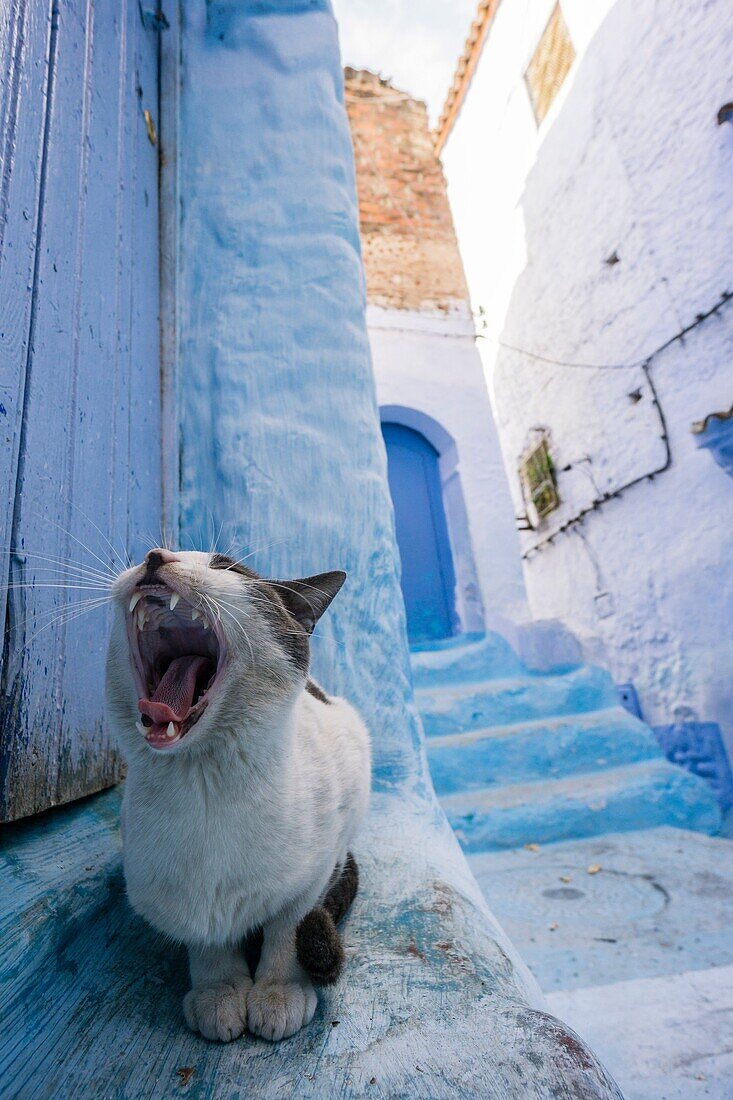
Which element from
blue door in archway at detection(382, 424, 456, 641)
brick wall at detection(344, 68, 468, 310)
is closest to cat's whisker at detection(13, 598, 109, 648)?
blue door in archway at detection(382, 424, 456, 641)

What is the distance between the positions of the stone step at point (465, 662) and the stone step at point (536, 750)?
0.75 m

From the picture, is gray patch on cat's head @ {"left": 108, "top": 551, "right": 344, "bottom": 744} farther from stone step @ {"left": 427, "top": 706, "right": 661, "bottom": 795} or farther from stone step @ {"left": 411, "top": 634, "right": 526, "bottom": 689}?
stone step @ {"left": 411, "top": 634, "right": 526, "bottom": 689}

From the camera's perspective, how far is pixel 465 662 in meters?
5.18

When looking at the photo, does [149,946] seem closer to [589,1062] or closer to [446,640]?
[589,1062]

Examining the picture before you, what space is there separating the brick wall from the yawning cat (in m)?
6.01

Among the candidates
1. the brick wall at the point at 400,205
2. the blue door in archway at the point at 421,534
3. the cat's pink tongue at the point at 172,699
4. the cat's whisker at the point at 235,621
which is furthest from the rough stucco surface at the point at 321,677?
the brick wall at the point at 400,205

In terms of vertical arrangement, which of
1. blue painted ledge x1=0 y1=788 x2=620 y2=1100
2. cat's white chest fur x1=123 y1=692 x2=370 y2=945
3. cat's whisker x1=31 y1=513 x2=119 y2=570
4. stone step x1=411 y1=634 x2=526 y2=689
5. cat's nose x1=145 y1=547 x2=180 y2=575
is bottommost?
blue painted ledge x1=0 y1=788 x2=620 y2=1100

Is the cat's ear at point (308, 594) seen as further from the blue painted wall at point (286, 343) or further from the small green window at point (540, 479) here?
the small green window at point (540, 479)

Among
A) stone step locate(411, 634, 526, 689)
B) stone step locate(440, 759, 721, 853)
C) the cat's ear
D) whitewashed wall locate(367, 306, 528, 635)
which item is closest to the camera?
the cat's ear

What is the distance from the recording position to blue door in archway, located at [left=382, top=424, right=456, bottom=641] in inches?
236

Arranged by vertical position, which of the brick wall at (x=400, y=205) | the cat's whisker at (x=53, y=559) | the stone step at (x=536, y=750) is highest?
the brick wall at (x=400, y=205)

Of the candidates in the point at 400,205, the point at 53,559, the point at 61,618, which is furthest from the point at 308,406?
the point at 400,205

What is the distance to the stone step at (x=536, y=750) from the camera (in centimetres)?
393

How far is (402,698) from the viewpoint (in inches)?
81.7
